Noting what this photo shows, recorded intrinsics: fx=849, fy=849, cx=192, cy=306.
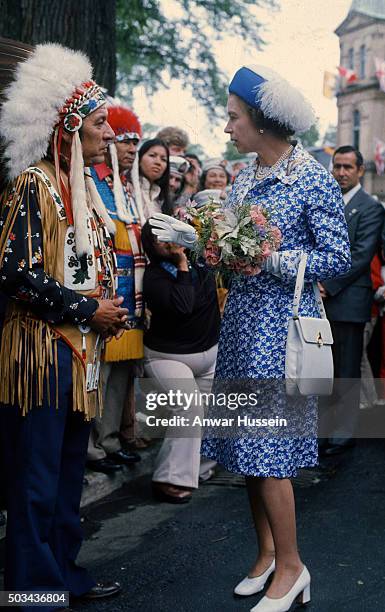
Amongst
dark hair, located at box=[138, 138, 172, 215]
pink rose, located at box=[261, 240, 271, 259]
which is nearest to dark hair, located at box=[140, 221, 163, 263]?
dark hair, located at box=[138, 138, 172, 215]

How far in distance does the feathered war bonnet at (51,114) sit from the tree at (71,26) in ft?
7.54

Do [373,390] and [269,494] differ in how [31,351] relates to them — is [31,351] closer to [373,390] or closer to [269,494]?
[269,494]

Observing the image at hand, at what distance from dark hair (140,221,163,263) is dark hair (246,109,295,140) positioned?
1.64 m

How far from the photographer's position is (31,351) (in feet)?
10.8

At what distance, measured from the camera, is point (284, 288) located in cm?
358

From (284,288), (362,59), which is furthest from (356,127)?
(284,288)

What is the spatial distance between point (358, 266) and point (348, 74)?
14348 millimetres

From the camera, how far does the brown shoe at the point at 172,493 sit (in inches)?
204

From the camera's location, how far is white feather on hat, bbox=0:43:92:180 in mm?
3271

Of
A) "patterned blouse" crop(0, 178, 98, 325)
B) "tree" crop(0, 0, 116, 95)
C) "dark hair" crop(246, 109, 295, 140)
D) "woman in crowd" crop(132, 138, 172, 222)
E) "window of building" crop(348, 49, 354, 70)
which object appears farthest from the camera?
"window of building" crop(348, 49, 354, 70)

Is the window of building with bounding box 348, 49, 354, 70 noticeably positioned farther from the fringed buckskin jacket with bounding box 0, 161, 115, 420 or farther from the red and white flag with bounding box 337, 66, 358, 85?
the fringed buckskin jacket with bounding box 0, 161, 115, 420

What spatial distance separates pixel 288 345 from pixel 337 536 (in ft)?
4.96

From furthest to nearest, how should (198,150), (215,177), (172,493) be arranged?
(198,150)
(215,177)
(172,493)

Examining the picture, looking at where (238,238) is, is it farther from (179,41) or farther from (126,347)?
(179,41)
